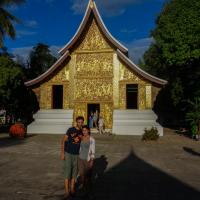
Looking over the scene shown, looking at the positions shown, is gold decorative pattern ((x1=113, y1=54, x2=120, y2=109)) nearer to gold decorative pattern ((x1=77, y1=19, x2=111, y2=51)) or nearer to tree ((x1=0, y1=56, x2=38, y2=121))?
gold decorative pattern ((x1=77, y1=19, x2=111, y2=51))

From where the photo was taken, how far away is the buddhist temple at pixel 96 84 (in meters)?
24.6

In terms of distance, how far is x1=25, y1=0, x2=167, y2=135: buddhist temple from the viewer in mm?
24625

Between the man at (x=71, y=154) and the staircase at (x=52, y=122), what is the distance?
17.3 m

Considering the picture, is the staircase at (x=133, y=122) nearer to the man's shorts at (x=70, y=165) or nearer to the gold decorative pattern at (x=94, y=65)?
the gold decorative pattern at (x=94, y=65)

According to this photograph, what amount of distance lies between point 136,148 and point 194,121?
7042 millimetres

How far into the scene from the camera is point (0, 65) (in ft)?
85.4

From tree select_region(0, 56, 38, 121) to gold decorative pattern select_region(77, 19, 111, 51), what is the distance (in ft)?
16.3

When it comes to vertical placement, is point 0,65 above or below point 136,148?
above

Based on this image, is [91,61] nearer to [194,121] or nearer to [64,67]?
[64,67]

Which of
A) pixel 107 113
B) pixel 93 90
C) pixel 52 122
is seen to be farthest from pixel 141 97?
pixel 52 122

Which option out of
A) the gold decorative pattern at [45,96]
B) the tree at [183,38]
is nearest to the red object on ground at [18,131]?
the gold decorative pattern at [45,96]

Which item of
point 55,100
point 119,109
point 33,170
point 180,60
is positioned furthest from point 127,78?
point 33,170

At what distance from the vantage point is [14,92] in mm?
31016

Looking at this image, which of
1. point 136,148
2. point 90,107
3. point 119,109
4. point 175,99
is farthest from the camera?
point 175,99
